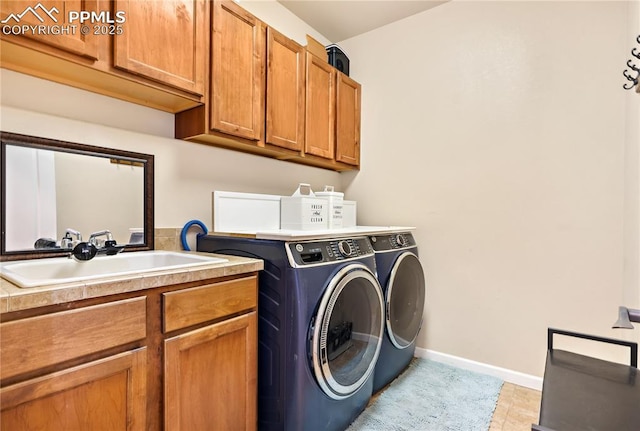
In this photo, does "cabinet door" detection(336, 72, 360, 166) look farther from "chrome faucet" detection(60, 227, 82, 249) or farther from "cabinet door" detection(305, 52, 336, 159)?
"chrome faucet" detection(60, 227, 82, 249)

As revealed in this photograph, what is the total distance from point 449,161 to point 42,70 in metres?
2.40

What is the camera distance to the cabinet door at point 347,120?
8.50 ft

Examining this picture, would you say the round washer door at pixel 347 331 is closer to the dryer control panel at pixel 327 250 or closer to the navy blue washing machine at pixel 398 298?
the dryer control panel at pixel 327 250

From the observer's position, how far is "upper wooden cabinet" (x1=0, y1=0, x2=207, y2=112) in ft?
3.66

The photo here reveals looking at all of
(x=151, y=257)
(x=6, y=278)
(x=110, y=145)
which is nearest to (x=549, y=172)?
(x=151, y=257)

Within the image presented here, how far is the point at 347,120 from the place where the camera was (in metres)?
2.70

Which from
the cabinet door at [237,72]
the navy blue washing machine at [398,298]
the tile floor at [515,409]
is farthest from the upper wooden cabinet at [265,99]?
the tile floor at [515,409]

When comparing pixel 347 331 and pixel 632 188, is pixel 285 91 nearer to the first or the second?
pixel 347 331

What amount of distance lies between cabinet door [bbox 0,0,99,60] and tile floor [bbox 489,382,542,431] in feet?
8.38

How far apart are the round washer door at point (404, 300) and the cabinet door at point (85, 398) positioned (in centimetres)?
134

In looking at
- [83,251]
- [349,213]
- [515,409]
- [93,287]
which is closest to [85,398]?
[93,287]

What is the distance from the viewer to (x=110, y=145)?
5.08ft

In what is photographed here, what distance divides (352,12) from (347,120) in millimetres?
817

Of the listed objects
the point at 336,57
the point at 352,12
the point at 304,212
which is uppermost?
the point at 352,12
